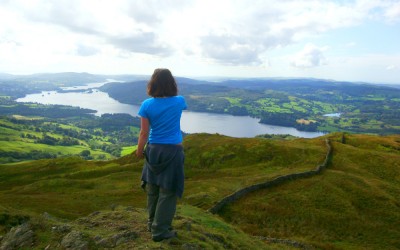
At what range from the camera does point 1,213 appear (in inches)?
835

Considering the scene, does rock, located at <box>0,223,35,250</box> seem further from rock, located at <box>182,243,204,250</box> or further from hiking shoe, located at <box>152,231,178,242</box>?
rock, located at <box>182,243,204,250</box>

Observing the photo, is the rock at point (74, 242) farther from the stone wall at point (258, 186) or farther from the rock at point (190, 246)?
the stone wall at point (258, 186)

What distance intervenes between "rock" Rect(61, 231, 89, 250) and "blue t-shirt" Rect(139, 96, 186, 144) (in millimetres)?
5166

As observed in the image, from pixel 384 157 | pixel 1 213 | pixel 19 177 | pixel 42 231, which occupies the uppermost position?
pixel 42 231

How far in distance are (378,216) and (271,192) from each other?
13.1 metres

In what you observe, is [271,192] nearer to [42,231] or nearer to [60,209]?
[60,209]

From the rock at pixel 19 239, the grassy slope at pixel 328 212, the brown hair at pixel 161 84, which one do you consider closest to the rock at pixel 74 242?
the rock at pixel 19 239

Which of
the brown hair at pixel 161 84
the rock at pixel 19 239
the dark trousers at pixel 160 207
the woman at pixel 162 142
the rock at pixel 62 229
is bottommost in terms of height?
the rock at pixel 19 239

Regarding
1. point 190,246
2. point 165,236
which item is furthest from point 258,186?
point 165,236

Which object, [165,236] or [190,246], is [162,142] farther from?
[190,246]

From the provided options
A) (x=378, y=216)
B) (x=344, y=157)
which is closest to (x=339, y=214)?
(x=378, y=216)

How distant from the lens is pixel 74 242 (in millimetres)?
13555

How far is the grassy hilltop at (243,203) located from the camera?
17.4 meters

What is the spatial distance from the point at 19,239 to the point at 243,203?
2915 cm
